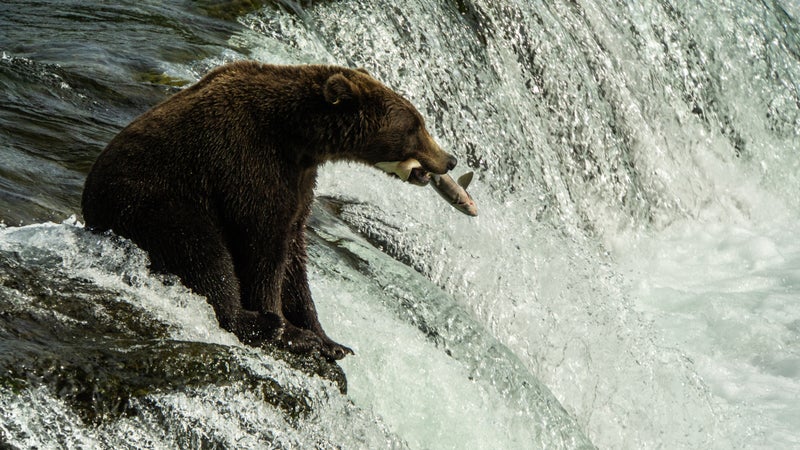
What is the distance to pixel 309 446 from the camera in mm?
3932

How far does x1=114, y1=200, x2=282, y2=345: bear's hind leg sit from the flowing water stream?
3.1 inches

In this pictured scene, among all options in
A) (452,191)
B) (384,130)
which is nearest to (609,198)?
(452,191)


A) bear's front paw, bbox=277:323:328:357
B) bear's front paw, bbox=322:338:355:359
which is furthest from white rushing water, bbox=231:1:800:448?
bear's front paw, bbox=277:323:328:357

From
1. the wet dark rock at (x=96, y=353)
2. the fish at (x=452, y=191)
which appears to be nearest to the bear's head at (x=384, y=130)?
the fish at (x=452, y=191)

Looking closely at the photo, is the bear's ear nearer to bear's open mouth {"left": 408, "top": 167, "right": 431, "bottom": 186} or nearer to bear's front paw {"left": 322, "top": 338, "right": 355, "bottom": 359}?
bear's open mouth {"left": 408, "top": 167, "right": 431, "bottom": 186}

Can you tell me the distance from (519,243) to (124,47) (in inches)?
135

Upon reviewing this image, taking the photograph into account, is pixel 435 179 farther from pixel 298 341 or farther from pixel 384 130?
pixel 298 341

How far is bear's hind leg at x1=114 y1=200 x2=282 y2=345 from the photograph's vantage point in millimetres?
4469

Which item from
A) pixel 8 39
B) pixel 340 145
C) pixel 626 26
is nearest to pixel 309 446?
pixel 340 145

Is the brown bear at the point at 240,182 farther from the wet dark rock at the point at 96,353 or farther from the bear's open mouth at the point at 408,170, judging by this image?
the wet dark rock at the point at 96,353

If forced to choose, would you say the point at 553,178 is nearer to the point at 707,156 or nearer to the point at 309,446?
the point at 707,156

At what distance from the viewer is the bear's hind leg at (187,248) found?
176 inches

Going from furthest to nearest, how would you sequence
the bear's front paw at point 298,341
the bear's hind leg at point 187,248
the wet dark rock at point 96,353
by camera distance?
the bear's front paw at point 298,341 → the bear's hind leg at point 187,248 → the wet dark rock at point 96,353

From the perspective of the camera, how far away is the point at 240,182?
4.60 metres
